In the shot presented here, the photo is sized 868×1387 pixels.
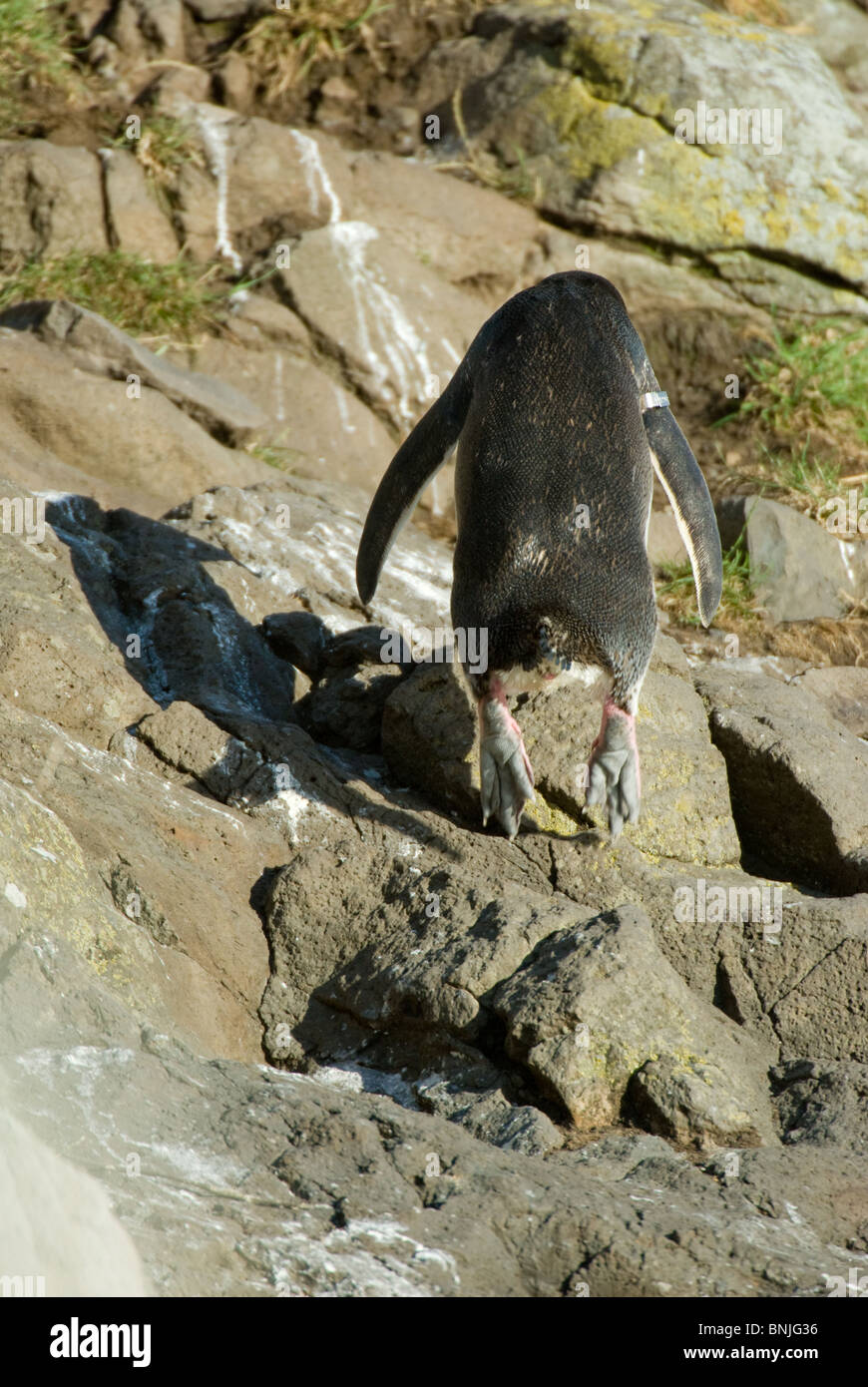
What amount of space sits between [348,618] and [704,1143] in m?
2.62

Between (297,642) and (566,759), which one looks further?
(297,642)

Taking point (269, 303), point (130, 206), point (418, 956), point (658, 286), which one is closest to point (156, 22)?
point (130, 206)

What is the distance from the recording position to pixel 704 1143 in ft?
9.25

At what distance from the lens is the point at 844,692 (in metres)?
5.65

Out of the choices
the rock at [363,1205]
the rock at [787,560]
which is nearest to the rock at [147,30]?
the rock at [787,560]

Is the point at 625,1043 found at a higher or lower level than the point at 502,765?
lower

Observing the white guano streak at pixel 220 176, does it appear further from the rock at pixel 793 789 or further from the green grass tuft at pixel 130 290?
the rock at pixel 793 789

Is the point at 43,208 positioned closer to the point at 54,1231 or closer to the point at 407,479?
the point at 407,479

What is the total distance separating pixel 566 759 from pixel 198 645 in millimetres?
1276

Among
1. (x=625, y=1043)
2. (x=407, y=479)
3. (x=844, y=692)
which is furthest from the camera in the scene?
(x=844, y=692)

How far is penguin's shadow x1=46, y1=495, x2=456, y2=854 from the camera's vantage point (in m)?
3.97

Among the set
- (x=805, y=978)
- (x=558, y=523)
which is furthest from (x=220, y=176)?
(x=805, y=978)

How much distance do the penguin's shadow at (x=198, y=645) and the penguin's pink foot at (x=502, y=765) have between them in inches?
8.8

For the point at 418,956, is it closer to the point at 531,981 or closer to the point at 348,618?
the point at 531,981
